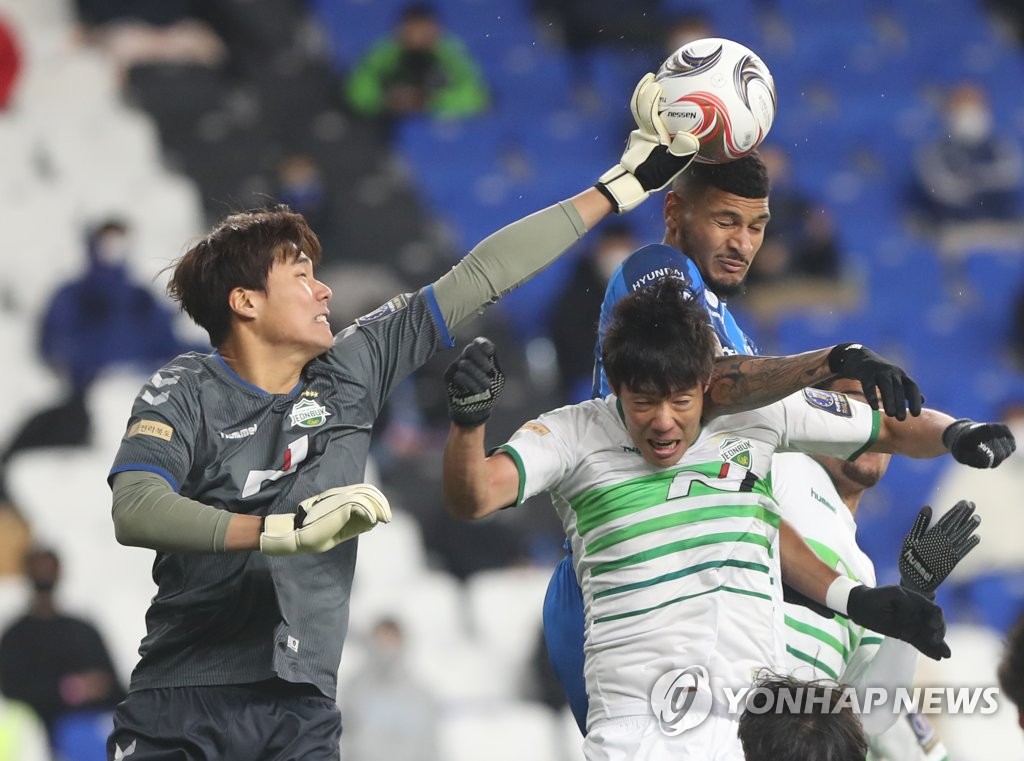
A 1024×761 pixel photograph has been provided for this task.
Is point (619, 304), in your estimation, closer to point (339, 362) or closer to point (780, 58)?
point (339, 362)

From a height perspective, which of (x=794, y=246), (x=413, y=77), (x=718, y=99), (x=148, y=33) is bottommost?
(x=718, y=99)

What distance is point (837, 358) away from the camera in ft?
13.4

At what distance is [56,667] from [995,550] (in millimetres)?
5295

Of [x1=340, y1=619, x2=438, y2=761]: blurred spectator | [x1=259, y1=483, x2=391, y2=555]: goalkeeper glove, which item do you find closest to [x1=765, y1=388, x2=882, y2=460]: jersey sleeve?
[x1=259, y1=483, x2=391, y2=555]: goalkeeper glove

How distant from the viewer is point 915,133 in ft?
41.0

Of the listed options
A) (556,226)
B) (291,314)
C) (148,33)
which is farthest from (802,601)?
(148,33)

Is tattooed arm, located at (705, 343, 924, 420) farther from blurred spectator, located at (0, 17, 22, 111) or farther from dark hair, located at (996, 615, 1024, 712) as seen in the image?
blurred spectator, located at (0, 17, 22, 111)

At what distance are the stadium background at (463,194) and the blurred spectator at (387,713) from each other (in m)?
0.17

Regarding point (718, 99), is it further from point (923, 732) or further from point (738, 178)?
point (923, 732)

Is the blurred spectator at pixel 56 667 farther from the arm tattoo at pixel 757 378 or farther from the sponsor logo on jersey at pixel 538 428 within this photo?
the arm tattoo at pixel 757 378

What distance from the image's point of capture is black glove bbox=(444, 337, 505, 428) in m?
3.93

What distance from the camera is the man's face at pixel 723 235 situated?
192 inches

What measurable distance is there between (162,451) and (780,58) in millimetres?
9797

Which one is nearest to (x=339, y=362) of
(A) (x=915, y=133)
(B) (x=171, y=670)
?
(B) (x=171, y=670)
